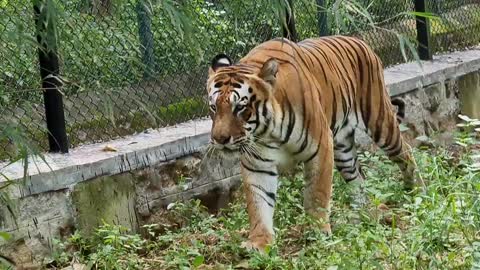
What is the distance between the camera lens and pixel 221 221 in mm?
5730

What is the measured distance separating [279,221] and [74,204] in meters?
1.25

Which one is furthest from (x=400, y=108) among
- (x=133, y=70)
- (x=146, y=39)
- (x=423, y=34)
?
(x=133, y=70)

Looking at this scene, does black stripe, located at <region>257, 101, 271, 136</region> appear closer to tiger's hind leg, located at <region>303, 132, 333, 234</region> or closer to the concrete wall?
tiger's hind leg, located at <region>303, 132, 333, 234</region>

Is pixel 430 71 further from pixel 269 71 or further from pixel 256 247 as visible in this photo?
pixel 256 247

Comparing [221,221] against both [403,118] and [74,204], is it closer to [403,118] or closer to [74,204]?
[74,204]

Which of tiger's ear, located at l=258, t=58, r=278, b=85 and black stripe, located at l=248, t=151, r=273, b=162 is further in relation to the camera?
black stripe, located at l=248, t=151, r=273, b=162

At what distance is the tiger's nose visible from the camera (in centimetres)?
474

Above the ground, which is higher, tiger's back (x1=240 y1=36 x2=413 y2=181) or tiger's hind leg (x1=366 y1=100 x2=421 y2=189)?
tiger's back (x1=240 y1=36 x2=413 y2=181)

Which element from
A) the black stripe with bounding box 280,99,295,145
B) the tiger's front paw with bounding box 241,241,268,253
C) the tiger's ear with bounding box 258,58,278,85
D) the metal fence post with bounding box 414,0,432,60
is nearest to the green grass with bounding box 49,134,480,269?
the tiger's front paw with bounding box 241,241,268,253

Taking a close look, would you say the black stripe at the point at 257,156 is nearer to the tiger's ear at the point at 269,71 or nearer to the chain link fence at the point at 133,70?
the tiger's ear at the point at 269,71

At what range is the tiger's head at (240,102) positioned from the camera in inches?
189

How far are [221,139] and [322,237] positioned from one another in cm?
77

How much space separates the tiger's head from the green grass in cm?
61

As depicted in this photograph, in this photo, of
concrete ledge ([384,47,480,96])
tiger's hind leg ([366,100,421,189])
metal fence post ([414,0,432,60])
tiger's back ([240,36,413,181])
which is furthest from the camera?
metal fence post ([414,0,432,60])
